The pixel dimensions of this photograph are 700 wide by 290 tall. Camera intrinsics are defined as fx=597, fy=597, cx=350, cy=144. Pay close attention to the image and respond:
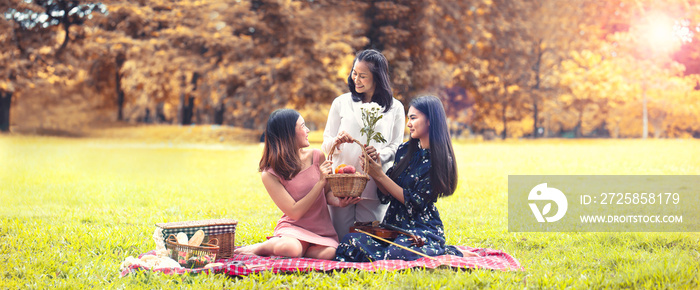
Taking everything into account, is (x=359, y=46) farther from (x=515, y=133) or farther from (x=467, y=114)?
(x=515, y=133)

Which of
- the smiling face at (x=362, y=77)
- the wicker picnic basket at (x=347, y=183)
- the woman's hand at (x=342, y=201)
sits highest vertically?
the smiling face at (x=362, y=77)

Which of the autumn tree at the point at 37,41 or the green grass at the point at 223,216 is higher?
the autumn tree at the point at 37,41

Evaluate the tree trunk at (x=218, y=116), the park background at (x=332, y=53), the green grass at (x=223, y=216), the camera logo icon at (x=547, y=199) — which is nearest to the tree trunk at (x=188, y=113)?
the park background at (x=332, y=53)

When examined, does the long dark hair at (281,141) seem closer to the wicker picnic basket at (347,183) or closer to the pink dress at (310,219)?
the pink dress at (310,219)

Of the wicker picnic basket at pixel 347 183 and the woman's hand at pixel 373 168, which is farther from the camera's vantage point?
the woman's hand at pixel 373 168

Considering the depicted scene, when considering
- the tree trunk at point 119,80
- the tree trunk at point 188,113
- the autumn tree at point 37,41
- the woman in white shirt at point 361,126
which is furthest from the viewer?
the tree trunk at point 188,113

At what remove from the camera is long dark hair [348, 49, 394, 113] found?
481cm

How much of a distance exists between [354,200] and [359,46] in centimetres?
1887

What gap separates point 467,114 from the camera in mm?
33500

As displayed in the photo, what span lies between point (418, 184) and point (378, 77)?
942mm

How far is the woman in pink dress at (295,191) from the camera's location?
4680 mm

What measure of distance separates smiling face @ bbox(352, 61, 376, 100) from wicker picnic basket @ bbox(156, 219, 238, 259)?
150cm

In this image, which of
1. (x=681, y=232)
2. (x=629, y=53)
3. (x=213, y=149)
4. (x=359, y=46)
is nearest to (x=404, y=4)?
(x=359, y=46)

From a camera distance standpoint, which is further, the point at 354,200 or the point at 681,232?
the point at 681,232
